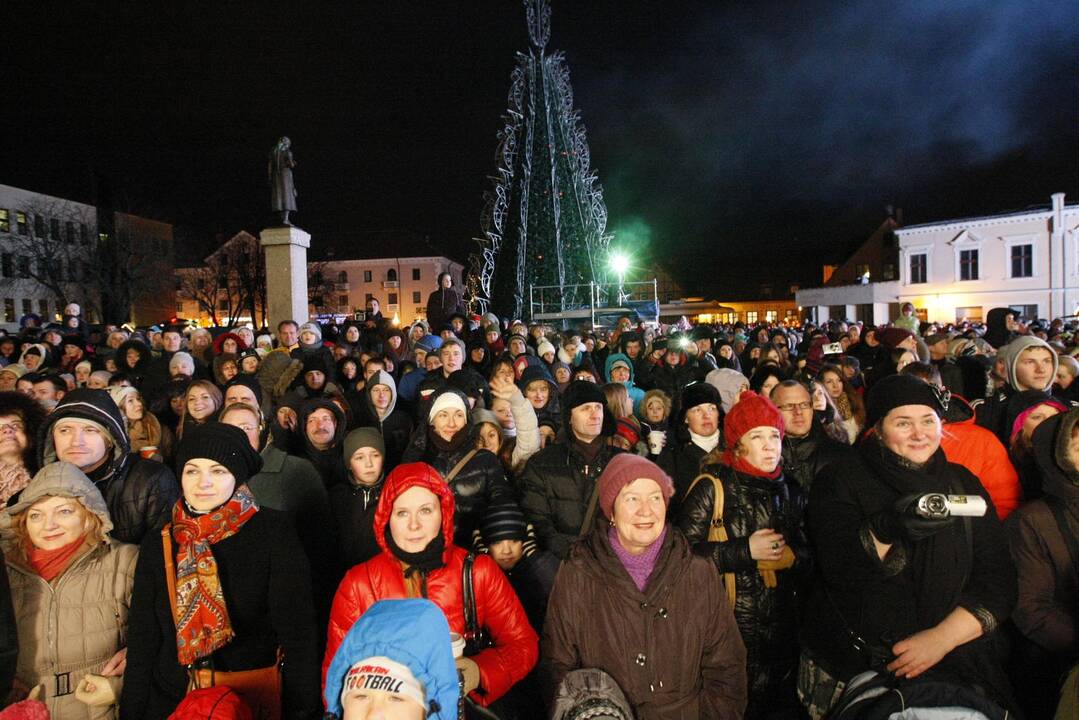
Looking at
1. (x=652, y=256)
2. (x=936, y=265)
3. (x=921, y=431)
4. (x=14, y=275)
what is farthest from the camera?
(x=652, y=256)

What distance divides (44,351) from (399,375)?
5.06 metres

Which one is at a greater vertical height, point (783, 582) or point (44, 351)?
point (44, 351)

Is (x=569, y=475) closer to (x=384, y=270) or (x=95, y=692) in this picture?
(x=95, y=692)

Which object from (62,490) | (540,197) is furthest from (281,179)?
(62,490)

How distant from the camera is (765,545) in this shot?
10.4 feet

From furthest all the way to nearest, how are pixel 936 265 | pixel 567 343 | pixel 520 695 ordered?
pixel 936 265
pixel 567 343
pixel 520 695

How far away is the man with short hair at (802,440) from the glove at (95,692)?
3.75 metres

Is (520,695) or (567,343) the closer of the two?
(520,695)

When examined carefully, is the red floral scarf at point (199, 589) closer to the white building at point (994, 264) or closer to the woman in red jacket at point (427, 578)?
the woman in red jacket at point (427, 578)

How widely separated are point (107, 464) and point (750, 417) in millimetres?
3748

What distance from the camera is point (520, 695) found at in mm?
3188

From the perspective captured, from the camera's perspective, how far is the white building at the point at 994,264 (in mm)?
34844

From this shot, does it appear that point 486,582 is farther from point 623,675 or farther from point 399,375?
point 399,375

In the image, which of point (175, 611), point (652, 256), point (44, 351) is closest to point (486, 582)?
point (175, 611)
